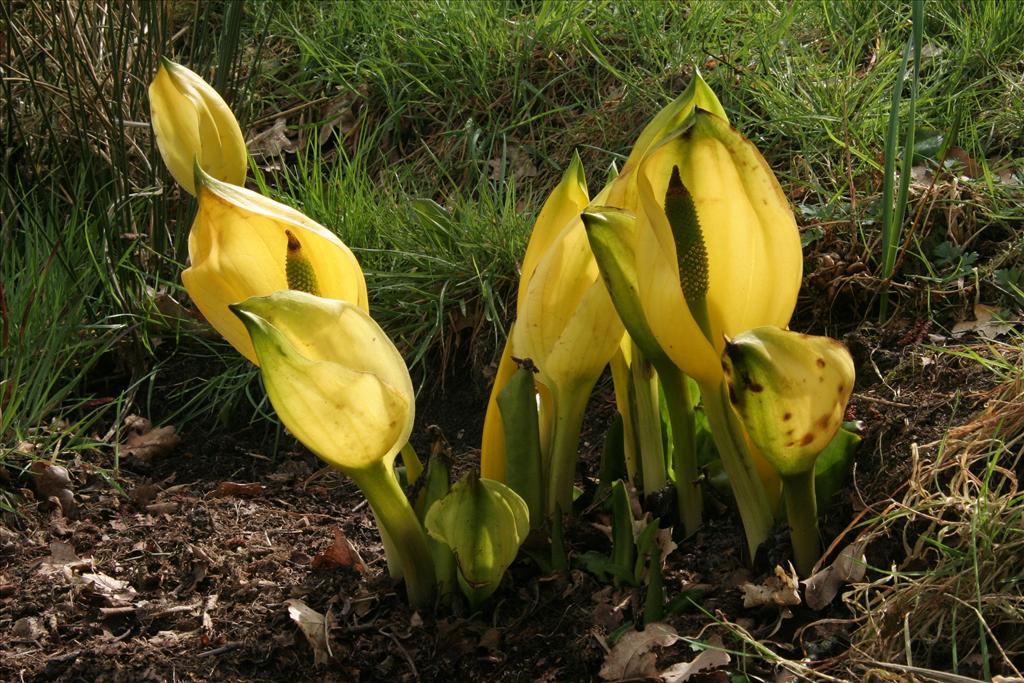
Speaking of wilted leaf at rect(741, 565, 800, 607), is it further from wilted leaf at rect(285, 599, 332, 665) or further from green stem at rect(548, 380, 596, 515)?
wilted leaf at rect(285, 599, 332, 665)

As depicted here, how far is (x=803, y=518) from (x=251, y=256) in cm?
75

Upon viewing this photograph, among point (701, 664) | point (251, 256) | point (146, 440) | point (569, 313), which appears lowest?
point (146, 440)

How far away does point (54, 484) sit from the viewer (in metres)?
2.11

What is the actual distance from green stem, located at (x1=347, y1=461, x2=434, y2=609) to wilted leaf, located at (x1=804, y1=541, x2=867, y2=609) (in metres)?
0.50

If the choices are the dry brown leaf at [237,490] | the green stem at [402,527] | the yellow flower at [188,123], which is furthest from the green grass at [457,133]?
the green stem at [402,527]

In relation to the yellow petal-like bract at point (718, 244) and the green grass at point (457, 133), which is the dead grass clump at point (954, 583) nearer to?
the yellow petal-like bract at point (718, 244)

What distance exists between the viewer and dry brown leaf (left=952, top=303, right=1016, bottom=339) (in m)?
1.87

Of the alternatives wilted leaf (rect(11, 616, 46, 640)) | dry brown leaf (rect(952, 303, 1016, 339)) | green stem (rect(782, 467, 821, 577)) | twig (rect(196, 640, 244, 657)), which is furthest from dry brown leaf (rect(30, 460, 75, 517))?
dry brown leaf (rect(952, 303, 1016, 339))

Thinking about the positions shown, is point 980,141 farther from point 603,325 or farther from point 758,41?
point 603,325

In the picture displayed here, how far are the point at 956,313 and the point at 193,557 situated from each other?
A: 4.45 feet

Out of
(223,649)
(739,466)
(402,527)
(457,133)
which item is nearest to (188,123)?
(402,527)

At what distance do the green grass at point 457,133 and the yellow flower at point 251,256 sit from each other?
889 millimetres

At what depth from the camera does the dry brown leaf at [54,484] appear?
2090mm

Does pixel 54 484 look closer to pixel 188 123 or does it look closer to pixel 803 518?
pixel 188 123
